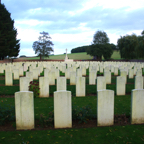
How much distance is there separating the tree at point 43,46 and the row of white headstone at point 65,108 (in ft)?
176

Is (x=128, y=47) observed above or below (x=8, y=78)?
above

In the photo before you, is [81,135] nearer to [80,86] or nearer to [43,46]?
[80,86]

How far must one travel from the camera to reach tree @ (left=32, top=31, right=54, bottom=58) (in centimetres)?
5709

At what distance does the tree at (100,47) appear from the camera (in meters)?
53.8

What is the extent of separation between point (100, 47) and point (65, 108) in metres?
51.9

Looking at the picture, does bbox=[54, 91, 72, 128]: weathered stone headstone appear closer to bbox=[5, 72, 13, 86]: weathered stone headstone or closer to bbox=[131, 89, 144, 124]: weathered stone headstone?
bbox=[131, 89, 144, 124]: weathered stone headstone

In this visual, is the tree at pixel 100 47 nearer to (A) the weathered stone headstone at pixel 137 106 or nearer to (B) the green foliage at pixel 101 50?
(B) the green foliage at pixel 101 50

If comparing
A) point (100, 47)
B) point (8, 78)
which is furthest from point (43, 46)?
point (8, 78)

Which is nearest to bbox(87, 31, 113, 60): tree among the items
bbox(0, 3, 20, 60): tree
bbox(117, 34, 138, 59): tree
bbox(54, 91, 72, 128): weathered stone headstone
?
bbox(117, 34, 138, 59): tree

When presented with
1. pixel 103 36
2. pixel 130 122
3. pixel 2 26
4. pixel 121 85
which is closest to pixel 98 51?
pixel 103 36

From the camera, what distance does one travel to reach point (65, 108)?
4.09 metres

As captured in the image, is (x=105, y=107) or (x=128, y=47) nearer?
(x=105, y=107)

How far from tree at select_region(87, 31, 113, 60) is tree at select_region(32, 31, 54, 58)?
46.2 feet

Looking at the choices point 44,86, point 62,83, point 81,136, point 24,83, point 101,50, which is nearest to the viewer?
point 81,136
